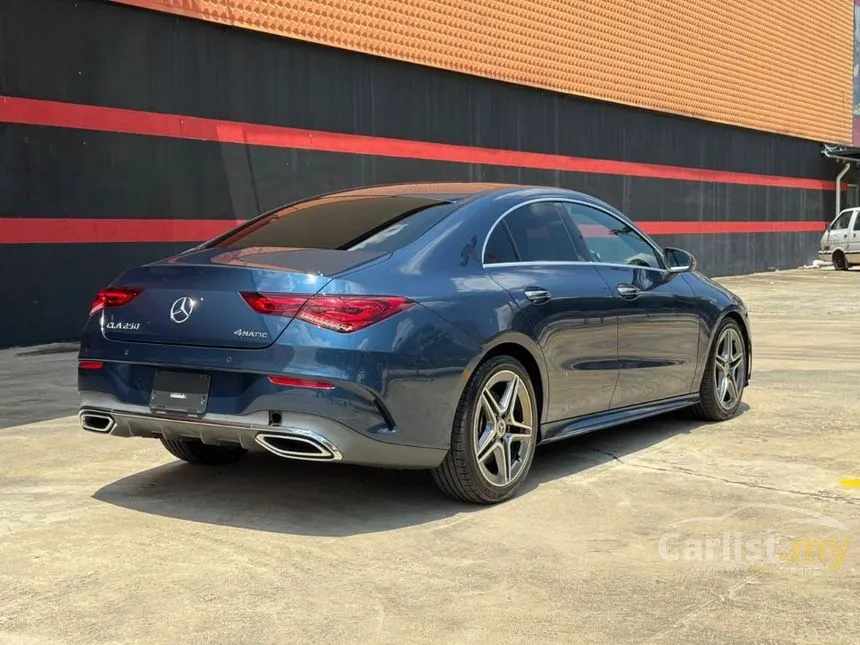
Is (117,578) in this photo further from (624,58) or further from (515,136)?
(624,58)

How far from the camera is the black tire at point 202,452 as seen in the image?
584 cm

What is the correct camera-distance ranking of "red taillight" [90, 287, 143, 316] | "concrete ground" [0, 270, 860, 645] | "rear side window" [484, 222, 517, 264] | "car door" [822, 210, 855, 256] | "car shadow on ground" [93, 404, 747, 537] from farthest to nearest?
"car door" [822, 210, 855, 256] < "rear side window" [484, 222, 517, 264] < "red taillight" [90, 287, 143, 316] < "car shadow on ground" [93, 404, 747, 537] < "concrete ground" [0, 270, 860, 645]

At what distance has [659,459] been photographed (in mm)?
6238

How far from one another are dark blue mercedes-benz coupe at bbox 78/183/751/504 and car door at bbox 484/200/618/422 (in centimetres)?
1

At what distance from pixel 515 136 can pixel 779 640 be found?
18472 mm

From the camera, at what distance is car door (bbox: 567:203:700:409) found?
246 inches

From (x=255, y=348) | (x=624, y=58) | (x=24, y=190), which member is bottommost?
(x=255, y=348)

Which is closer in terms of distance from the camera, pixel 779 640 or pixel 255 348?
pixel 779 640

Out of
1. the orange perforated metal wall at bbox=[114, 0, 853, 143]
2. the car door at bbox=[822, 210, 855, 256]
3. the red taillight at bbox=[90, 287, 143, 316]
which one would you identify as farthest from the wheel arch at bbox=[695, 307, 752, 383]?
the car door at bbox=[822, 210, 855, 256]

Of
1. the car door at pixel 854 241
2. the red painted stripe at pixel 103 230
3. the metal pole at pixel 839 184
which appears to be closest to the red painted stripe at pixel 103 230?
the red painted stripe at pixel 103 230

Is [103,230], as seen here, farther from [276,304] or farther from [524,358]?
[276,304]

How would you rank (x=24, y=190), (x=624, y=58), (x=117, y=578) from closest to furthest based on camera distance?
(x=117, y=578)
(x=24, y=190)
(x=624, y=58)

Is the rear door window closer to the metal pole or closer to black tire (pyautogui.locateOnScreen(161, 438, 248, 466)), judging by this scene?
black tire (pyautogui.locateOnScreen(161, 438, 248, 466))

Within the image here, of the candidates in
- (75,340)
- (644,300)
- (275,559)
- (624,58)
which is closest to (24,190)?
(75,340)
